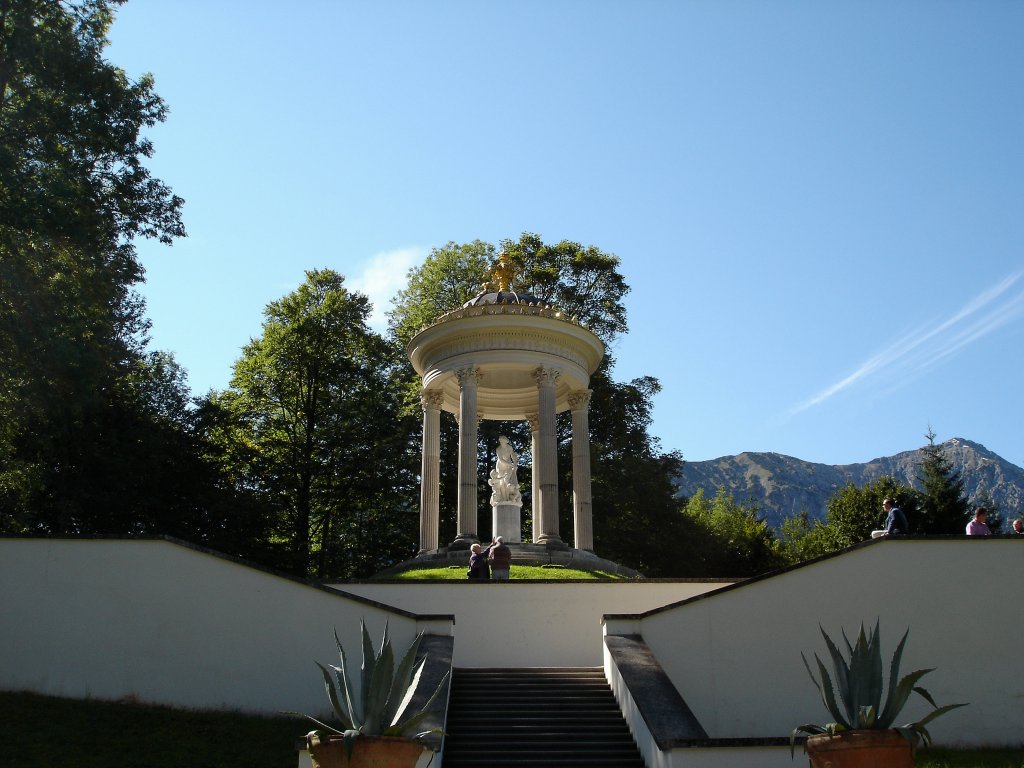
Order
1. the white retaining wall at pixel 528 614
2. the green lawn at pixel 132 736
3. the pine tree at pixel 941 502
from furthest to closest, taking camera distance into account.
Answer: the pine tree at pixel 941 502 → the white retaining wall at pixel 528 614 → the green lawn at pixel 132 736

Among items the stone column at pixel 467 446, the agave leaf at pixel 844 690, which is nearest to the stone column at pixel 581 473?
the stone column at pixel 467 446

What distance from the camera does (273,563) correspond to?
36.8 meters

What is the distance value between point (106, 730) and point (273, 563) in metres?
23.4

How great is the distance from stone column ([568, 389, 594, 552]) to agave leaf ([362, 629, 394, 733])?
66.3 ft

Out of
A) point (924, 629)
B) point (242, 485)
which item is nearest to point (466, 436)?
point (242, 485)

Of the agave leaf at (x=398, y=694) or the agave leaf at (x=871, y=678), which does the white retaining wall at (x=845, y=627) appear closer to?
the agave leaf at (x=871, y=678)

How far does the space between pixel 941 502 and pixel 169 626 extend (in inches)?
1301

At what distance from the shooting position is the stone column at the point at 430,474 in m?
30.4

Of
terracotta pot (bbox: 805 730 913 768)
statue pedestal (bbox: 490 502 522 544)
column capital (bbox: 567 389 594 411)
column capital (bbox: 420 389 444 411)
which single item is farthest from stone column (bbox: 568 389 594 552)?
terracotta pot (bbox: 805 730 913 768)

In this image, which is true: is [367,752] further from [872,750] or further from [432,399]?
[432,399]

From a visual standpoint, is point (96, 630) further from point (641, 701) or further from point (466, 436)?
point (466, 436)

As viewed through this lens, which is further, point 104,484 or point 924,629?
point 104,484

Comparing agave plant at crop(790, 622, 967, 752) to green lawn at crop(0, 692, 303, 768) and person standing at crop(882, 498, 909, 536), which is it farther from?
person standing at crop(882, 498, 909, 536)

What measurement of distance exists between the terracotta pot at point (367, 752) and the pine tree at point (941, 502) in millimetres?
34891
